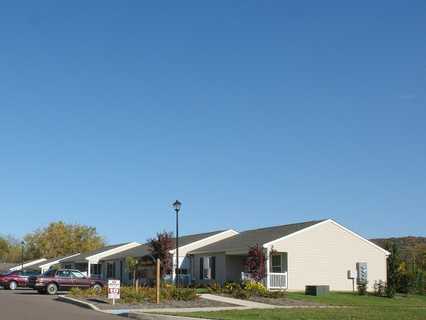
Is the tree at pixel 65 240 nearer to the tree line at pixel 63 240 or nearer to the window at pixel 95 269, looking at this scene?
the tree line at pixel 63 240

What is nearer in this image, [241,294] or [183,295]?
[183,295]

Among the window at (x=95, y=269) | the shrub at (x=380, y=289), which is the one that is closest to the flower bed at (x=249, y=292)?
the shrub at (x=380, y=289)

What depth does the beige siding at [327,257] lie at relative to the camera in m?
40.9

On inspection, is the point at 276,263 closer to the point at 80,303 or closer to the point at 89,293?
the point at 89,293

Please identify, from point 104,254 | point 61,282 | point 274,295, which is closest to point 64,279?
point 61,282

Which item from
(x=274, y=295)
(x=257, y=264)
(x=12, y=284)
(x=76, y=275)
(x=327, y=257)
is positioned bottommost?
(x=12, y=284)


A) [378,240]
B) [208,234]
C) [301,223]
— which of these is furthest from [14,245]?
[301,223]

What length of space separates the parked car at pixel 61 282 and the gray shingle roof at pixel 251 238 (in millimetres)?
8688

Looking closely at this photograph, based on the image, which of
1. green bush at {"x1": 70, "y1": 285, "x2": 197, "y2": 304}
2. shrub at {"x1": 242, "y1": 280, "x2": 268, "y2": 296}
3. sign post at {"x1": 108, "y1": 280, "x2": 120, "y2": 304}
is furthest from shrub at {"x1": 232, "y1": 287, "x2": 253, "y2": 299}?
sign post at {"x1": 108, "y1": 280, "x2": 120, "y2": 304}

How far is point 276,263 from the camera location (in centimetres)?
4216

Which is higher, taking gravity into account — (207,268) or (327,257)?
(327,257)

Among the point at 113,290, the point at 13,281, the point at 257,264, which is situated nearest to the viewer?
the point at 113,290

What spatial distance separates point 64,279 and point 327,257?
51.1 ft

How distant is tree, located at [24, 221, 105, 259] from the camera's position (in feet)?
367
